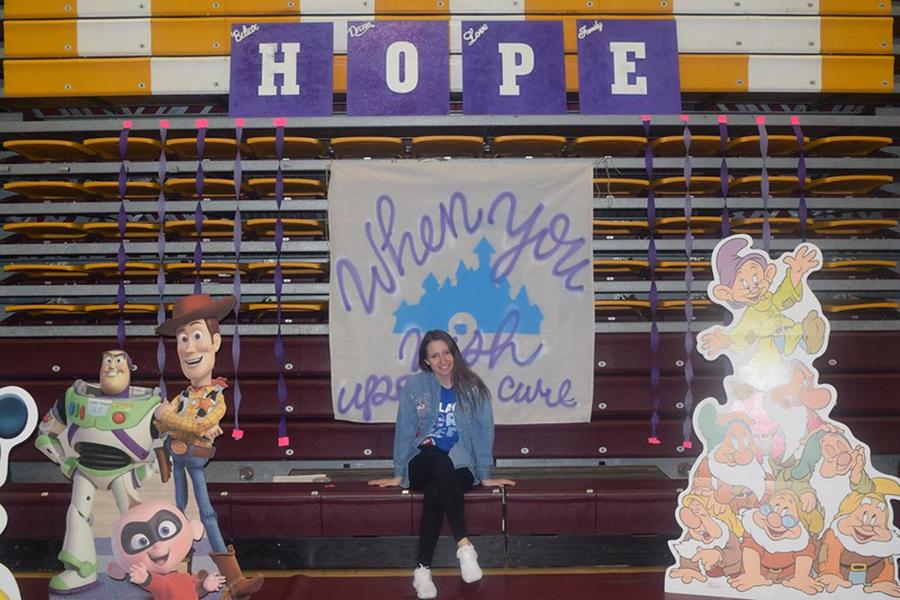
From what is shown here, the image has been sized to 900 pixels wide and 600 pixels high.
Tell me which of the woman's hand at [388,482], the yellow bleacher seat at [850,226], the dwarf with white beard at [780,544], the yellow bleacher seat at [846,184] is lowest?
the dwarf with white beard at [780,544]

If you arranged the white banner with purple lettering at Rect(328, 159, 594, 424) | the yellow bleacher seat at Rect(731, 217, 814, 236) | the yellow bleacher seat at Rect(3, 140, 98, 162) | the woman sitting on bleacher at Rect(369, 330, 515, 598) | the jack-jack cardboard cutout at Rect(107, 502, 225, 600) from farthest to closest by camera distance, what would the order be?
the yellow bleacher seat at Rect(731, 217, 814, 236) → the yellow bleacher seat at Rect(3, 140, 98, 162) → the white banner with purple lettering at Rect(328, 159, 594, 424) → the woman sitting on bleacher at Rect(369, 330, 515, 598) → the jack-jack cardboard cutout at Rect(107, 502, 225, 600)

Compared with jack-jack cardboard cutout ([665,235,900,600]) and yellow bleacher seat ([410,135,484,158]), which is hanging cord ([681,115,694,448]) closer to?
jack-jack cardboard cutout ([665,235,900,600])

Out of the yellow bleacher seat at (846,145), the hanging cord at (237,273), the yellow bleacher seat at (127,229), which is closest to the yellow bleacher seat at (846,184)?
the yellow bleacher seat at (846,145)

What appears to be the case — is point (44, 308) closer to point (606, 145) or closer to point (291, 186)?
point (291, 186)

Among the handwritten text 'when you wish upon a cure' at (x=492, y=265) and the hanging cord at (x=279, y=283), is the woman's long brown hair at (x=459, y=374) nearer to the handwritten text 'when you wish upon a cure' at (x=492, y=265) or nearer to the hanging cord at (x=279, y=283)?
the handwritten text 'when you wish upon a cure' at (x=492, y=265)

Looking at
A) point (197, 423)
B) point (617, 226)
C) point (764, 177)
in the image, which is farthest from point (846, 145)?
point (197, 423)

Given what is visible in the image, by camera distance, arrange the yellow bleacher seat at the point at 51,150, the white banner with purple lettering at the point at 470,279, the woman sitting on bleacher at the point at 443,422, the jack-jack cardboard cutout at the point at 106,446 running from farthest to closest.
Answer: the yellow bleacher seat at the point at 51,150 → the white banner with purple lettering at the point at 470,279 → the woman sitting on bleacher at the point at 443,422 → the jack-jack cardboard cutout at the point at 106,446

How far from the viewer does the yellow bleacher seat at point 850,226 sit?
4691 millimetres

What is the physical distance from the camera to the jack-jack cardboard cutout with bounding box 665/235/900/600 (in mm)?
3434

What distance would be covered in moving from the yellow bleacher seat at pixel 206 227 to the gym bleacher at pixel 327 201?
0.06 ft

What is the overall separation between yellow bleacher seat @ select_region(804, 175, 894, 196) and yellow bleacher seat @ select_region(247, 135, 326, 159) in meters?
3.18

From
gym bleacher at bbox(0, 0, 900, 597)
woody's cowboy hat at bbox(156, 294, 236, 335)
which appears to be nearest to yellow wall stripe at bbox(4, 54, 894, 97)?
gym bleacher at bbox(0, 0, 900, 597)

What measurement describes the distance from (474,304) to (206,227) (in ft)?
5.79

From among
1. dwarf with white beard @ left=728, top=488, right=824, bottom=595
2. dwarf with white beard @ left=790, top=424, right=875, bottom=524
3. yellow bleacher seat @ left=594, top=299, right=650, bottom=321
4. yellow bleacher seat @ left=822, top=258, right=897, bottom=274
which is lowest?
dwarf with white beard @ left=728, top=488, right=824, bottom=595
